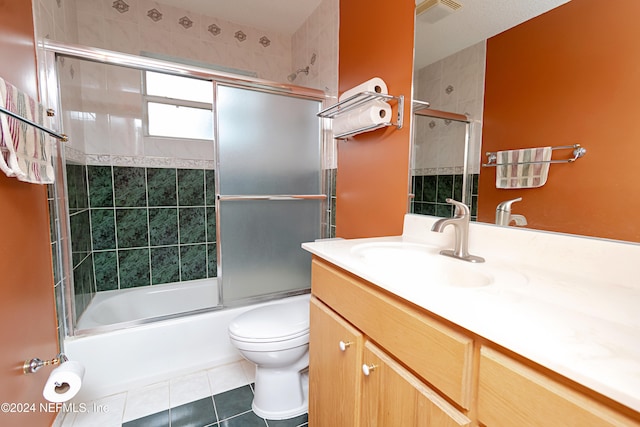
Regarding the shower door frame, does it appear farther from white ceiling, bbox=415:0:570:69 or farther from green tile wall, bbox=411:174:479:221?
green tile wall, bbox=411:174:479:221

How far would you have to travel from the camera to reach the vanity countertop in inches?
15.2

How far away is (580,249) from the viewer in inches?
30.0

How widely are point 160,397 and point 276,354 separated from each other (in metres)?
0.74

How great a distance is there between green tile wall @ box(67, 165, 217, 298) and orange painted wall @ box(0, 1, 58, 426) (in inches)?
32.7

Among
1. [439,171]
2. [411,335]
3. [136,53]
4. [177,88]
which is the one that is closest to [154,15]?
[136,53]

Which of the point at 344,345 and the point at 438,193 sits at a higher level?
the point at 438,193

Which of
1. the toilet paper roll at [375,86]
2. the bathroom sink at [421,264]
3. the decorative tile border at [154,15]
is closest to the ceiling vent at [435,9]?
the toilet paper roll at [375,86]

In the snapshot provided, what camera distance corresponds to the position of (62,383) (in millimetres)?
1091

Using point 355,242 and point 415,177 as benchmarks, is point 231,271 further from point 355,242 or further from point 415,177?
point 415,177

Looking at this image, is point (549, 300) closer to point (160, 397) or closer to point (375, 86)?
point (375, 86)

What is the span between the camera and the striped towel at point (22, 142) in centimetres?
84

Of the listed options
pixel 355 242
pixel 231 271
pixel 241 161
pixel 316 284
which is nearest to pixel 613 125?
pixel 355 242

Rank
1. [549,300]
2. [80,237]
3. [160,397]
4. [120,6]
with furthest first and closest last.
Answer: [120,6] < [80,237] < [160,397] < [549,300]

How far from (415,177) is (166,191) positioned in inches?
78.3
